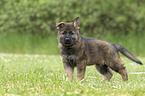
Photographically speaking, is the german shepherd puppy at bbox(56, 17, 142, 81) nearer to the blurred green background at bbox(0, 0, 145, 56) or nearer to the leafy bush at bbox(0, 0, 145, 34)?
the blurred green background at bbox(0, 0, 145, 56)

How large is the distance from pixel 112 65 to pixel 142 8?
14.0m

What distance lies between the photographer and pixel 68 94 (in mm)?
4234

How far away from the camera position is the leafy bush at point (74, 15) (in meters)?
20.1

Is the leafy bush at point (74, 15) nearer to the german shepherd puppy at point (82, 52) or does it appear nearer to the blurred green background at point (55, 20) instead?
the blurred green background at point (55, 20)

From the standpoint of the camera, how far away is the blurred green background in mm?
19547

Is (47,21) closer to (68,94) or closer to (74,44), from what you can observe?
(74,44)

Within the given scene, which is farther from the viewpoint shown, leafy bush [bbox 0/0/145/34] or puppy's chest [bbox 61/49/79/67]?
leafy bush [bbox 0/0/145/34]

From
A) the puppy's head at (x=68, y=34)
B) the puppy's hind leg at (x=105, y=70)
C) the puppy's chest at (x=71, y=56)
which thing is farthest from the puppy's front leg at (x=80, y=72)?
the puppy's hind leg at (x=105, y=70)

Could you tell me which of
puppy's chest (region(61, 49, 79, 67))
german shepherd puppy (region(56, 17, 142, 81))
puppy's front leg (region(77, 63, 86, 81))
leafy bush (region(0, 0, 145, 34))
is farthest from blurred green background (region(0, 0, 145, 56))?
puppy's front leg (region(77, 63, 86, 81))

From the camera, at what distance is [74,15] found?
65.9 feet

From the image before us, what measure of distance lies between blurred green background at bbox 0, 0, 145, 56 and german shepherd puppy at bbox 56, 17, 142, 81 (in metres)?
12.3

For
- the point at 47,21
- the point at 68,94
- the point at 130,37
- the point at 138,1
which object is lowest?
the point at 68,94

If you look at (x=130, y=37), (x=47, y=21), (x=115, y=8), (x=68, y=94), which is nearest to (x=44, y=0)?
(x=47, y=21)

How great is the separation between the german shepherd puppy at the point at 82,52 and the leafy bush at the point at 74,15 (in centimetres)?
1332
